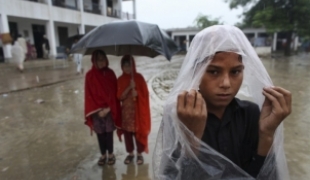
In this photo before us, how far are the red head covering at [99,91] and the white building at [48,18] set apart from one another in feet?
38.2

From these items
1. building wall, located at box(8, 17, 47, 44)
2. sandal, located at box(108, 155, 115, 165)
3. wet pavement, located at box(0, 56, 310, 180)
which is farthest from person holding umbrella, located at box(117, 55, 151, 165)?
building wall, located at box(8, 17, 47, 44)

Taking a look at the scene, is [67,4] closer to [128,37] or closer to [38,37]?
[38,37]

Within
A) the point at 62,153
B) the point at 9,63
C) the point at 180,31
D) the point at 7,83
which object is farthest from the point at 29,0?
the point at 180,31

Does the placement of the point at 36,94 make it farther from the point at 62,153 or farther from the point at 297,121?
the point at 297,121

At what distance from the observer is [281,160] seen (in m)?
1.07

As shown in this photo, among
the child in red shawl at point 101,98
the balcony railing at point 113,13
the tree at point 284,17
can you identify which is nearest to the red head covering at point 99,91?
the child in red shawl at point 101,98

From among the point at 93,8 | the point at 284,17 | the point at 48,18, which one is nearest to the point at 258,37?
the point at 284,17

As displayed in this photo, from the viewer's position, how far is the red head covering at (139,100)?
2541mm

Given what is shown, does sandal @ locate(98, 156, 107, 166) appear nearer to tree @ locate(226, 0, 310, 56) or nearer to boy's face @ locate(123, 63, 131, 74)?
boy's face @ locate(123, 63, 131, 74)

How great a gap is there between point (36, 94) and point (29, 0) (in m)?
10.5

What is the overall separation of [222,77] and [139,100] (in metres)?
1.72

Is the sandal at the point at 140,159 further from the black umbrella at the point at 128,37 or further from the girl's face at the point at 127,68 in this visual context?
the black umbrella at the point at 128,37

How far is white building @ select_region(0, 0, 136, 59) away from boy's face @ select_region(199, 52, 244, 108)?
1336 cm

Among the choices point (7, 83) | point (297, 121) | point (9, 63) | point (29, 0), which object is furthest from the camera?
point (29, 0)
